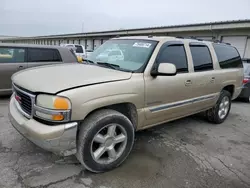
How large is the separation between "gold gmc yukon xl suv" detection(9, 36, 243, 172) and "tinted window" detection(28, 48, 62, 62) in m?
2.80

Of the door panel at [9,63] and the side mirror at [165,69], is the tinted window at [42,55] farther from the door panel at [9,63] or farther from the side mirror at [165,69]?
the side mirror at [165,69]

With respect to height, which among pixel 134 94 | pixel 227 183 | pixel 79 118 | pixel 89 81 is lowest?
pixel 227 183

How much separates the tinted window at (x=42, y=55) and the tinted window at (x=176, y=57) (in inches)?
156

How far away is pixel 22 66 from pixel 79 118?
4.36m

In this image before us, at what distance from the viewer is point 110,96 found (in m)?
2.60

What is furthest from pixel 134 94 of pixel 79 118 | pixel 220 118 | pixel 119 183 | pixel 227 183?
pixel 220 118

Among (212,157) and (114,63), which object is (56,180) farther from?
(212,157)

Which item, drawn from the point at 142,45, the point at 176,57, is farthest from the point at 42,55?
the point at 176,57

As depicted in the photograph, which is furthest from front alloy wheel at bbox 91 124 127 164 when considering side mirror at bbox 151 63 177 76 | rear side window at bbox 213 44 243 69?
rear side window at bbox 213 44 243 69

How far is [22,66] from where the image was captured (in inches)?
233

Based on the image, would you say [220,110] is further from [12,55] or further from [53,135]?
[12,55]

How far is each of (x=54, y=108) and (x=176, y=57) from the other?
2262 millimetres

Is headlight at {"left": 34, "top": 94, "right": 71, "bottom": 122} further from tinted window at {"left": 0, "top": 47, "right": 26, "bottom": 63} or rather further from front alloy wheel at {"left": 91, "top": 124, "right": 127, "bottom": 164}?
tinted window at {"left": 0, "top": 47, "right": 26, "bottom": 63}

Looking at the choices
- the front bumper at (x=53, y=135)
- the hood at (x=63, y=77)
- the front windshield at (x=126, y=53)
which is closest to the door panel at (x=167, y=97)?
the front windshield at (x=126, y=53)
